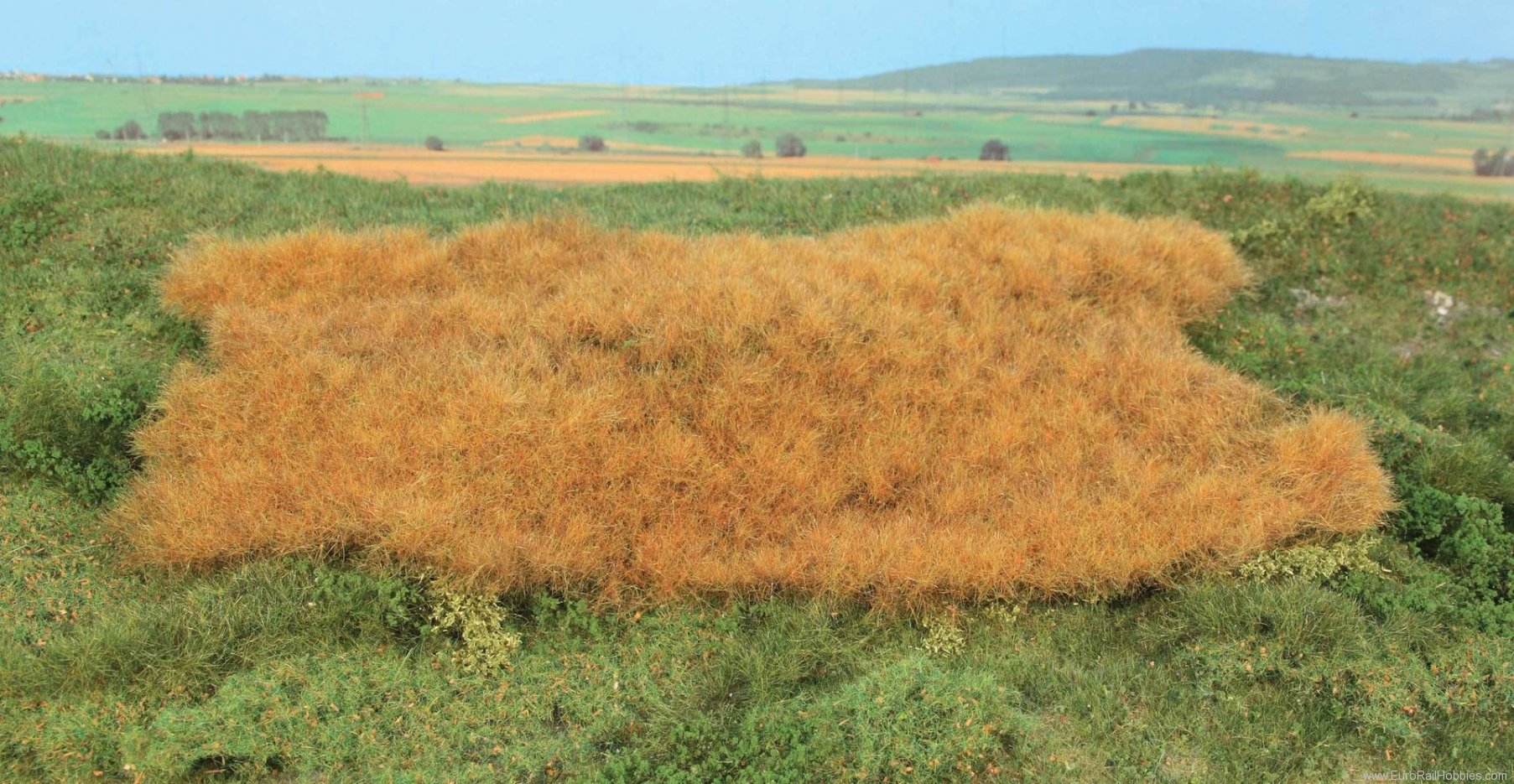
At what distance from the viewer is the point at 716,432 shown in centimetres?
484

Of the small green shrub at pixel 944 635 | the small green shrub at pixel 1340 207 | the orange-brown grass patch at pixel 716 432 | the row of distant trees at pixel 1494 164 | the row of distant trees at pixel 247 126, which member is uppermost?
the row of distant trees at pixel 247 126

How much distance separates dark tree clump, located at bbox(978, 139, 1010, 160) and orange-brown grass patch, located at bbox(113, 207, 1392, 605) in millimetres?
4913

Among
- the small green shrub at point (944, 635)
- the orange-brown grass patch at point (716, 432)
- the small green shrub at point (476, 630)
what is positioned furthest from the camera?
the orange-brown grass patch at point (716, 432)

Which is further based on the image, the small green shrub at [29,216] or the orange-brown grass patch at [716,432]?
the small green shrub at [29,216]

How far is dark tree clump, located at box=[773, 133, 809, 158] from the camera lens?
35.1 ft

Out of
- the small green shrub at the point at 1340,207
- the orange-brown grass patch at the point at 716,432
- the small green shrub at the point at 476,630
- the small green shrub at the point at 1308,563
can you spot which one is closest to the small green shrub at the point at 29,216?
the orange-brown grass patch at the point at 716,432

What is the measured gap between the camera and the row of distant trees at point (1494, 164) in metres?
10.8

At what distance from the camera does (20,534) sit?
4.55 metres

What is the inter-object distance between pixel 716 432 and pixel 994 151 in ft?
23.8

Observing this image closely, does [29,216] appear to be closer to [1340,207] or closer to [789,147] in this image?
[789,147]

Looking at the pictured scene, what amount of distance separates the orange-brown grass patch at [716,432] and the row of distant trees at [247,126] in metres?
3.71

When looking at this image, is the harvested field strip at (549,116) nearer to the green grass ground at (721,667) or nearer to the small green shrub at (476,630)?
the green grass ground at (721,667)

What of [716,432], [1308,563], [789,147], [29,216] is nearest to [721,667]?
[716,432]

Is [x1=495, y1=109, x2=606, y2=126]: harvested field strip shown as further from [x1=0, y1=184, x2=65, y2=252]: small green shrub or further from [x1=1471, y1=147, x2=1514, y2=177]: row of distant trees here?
[x1=1471, y1=147, x2=1514, y2=177]: row of distant trees
